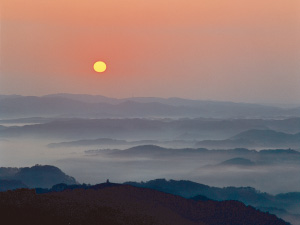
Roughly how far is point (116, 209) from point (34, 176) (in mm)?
108167

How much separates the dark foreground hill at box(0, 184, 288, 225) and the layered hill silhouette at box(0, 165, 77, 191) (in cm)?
8786

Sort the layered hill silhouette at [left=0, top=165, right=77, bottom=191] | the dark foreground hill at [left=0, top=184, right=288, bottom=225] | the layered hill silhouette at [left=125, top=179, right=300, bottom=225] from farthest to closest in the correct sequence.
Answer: the layered hill silhouette at [left=0, top=165, right=77, bottom=191] < the layered hill silhouette at [left=125, top=179, right=300, bottom=225] < the dark foreground hill at [left=0, top=184, right=288, bottom=225]

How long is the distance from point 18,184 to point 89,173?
3782cm

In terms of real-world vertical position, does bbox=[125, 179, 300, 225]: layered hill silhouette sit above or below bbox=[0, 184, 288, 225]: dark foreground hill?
above

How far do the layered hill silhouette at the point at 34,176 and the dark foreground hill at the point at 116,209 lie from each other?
288 feet

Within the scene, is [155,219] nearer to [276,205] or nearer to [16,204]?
[16,204]

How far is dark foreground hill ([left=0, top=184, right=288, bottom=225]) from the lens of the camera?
34219 mm

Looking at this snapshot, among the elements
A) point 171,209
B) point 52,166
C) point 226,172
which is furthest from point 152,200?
point 226,172

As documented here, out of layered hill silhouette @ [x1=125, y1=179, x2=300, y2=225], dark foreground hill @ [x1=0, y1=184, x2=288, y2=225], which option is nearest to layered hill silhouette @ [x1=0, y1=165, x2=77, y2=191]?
layered hill silhouette @ [x1=125, y1=179, x2=300, y2=225]

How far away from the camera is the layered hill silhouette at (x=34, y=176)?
136 meters

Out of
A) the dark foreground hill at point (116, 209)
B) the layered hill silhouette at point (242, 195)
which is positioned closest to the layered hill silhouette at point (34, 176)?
the layered hill silhouette at point (242, 195)

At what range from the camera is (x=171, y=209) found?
143 feet

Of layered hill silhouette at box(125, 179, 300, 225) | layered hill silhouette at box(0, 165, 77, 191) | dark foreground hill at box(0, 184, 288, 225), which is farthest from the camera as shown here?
layered hill silhouette at box(0, 165, 77, 191)

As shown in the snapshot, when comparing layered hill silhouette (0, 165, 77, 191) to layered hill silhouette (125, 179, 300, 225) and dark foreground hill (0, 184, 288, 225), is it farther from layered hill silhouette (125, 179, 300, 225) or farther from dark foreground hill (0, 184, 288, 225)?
dark foreground hill (0, 184, 288, 225)
